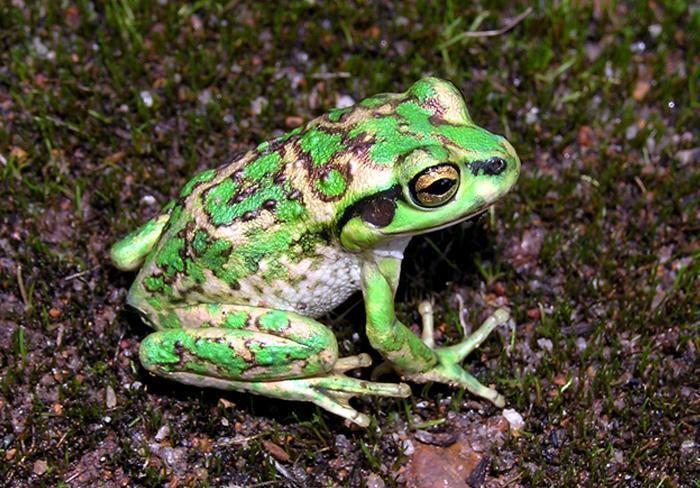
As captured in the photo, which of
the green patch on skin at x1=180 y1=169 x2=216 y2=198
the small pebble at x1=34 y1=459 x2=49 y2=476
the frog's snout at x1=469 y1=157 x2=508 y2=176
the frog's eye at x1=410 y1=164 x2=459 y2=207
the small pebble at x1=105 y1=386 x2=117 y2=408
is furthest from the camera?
the small pebble at x1=105 y1=386 x2=117 y2=408

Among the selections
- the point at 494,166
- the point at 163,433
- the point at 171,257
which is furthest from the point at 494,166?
the point at 163,433

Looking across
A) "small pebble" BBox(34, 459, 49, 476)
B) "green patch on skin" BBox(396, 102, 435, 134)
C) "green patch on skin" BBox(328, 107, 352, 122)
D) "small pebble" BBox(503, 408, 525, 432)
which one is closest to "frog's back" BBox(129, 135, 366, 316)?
"green patch on skin" BBox(328, 107, 352, 122)

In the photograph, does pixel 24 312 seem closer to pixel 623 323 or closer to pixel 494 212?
pixel 494 212

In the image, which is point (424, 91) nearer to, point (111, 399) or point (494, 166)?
point (494, 166)

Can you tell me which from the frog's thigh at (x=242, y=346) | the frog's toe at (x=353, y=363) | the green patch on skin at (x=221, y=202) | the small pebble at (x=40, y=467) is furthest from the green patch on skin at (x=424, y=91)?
the small pebble at (x=40, y=467)

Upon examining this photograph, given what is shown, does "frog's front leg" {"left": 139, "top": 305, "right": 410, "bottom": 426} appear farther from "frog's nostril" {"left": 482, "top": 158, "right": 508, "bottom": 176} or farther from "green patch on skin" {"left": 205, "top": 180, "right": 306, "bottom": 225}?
"frog's nostril" {"left": 482, "top": 158, "right": 508, "bottom": 176}

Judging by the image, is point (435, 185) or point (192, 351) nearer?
point (435, 185)

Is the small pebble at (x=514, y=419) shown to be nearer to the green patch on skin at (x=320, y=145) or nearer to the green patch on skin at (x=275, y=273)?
the green patch on skin at (x=275, y=273)
